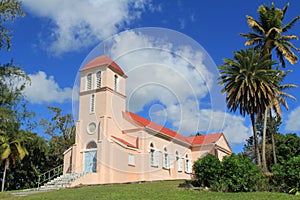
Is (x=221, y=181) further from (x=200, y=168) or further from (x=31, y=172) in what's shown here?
(x=31, y=172)

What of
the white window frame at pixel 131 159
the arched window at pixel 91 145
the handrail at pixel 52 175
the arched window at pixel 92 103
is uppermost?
the arched window at pixel 92 103

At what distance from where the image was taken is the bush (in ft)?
60.2

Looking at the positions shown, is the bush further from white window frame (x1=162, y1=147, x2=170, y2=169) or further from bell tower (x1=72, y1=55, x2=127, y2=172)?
white window frame (x1=162, y1=147, x2=170, y2=169)

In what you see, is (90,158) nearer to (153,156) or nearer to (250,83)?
(153,156)

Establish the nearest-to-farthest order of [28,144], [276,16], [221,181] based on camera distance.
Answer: [221,181] < [276,16] < [28,144]

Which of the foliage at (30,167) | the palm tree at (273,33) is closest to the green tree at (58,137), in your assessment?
the foliage at (30,167)

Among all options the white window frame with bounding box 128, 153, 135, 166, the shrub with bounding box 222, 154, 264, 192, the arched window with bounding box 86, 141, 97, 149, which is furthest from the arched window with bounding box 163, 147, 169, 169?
the shrub with bounding box 222, 154, 264, 192

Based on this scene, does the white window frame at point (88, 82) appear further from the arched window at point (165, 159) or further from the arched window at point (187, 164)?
the arched window at point (187, 164)

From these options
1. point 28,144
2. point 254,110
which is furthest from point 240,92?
Answer: point 28,144

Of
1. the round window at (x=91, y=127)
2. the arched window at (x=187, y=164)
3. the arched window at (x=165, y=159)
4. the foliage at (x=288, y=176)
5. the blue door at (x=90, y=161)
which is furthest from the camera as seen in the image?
the arched window at (x=187, y=164)

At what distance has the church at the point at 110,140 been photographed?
102 feet

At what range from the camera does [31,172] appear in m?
44.8

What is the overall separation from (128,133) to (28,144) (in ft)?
48.2

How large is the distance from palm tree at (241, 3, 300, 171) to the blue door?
17780mm
